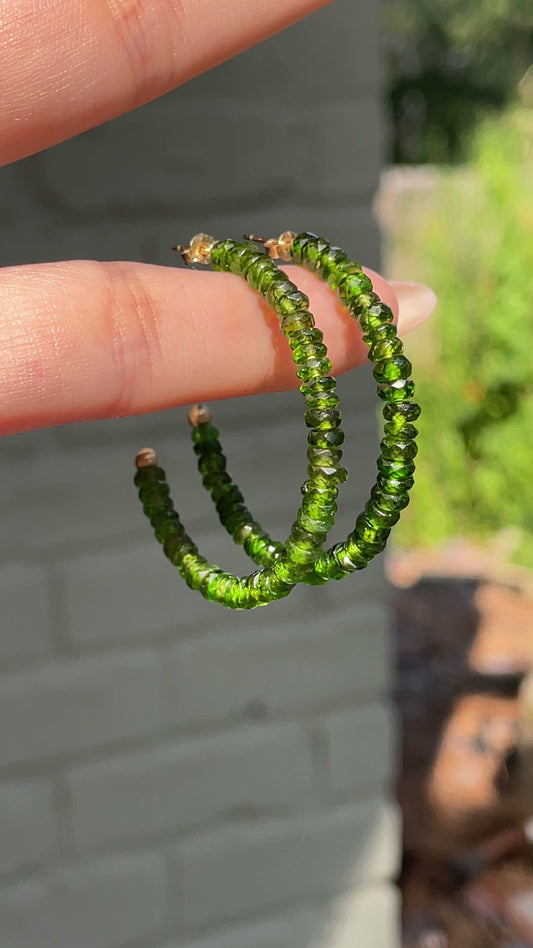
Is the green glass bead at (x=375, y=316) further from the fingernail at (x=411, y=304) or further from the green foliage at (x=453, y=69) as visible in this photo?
the green foliage at (x=453, y=69)

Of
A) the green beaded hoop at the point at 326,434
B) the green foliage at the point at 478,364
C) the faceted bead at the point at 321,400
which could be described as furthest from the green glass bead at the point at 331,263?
the green foliage at the point at 478,364

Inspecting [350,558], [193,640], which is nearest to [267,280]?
[350,558]

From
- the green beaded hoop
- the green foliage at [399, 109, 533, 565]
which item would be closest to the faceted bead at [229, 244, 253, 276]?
the green beaded hoop

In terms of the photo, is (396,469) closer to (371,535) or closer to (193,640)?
(371,535)

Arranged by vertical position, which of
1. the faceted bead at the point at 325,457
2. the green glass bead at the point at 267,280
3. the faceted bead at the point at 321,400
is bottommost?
the faceted bead at the point at 325,457

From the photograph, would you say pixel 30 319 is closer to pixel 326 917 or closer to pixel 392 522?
pixel 392 522

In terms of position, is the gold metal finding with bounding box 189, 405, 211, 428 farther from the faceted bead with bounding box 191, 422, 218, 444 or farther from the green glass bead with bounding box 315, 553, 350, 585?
the green glass bead with bounding box 315, 553, 350, 585

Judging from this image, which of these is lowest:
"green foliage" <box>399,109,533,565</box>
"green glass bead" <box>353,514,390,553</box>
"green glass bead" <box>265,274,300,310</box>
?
"green glass bead" <box>353,514,390,553</box>
